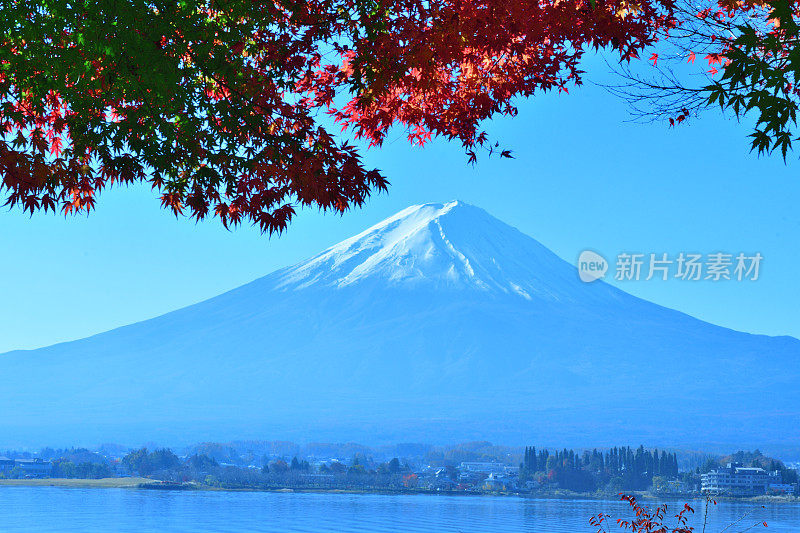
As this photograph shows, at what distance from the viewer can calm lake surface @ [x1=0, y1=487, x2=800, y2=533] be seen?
68188 mm

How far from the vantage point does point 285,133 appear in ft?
21.7

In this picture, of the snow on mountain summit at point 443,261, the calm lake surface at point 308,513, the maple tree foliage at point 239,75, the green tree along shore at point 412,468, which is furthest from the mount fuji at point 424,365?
the maple tree foliage at point 239,75

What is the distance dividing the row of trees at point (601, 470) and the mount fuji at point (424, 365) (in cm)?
3229

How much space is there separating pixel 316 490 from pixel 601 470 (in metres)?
37.0

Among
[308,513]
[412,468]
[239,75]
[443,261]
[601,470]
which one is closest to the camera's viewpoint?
[239,75]

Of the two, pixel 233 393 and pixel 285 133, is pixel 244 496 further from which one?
pixel 285 133

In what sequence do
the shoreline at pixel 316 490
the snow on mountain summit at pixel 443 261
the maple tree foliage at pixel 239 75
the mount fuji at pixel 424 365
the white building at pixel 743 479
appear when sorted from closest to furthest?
the maple tree foliage at pixel 239 75, the white building at pixel 743 479, the shoreline at pixel 316 490, the mount fuji at pixel 424 365, the snow on mountain summit at pixel 443 261

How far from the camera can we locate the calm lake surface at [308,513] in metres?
68.2

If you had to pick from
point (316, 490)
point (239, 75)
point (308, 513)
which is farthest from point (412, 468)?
point (239, 75)

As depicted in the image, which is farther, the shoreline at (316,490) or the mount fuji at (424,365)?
the mount fuji at (424,365)

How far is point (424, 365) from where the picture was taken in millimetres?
165750

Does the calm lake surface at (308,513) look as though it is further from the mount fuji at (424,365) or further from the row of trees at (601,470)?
the mount fuji at (424,365)

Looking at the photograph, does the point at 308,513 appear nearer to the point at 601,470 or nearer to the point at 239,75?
the point at 601,470

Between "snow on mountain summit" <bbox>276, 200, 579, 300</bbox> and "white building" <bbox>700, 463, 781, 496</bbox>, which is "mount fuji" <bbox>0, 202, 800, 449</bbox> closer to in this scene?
"snow on mountain summit" <bbox>276, 200, 579, 300</bbox>
